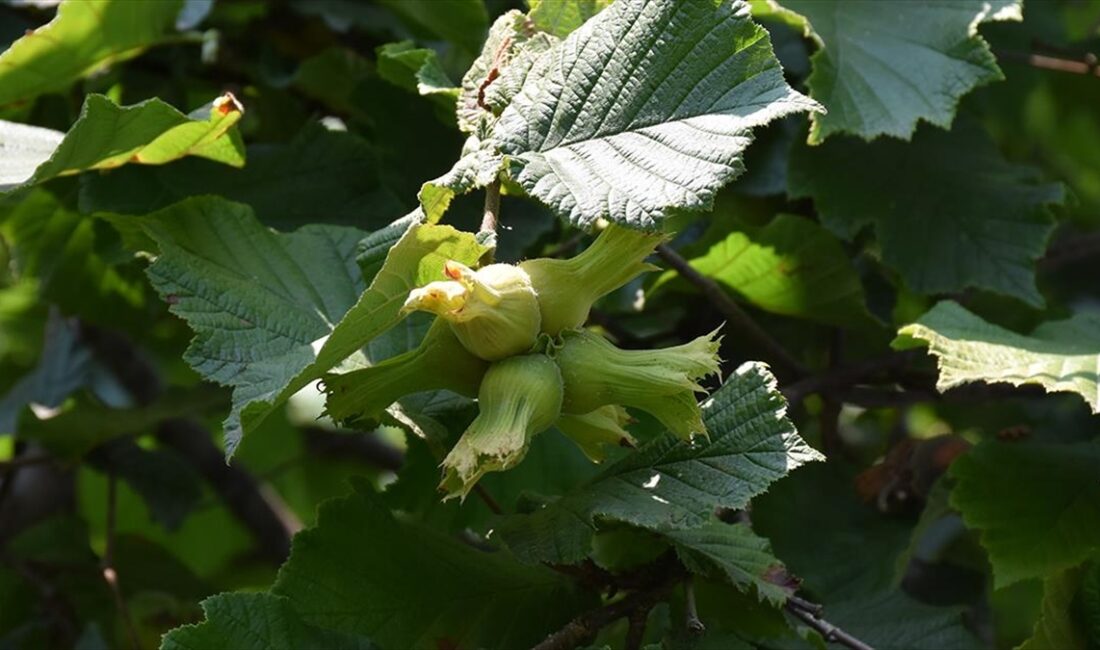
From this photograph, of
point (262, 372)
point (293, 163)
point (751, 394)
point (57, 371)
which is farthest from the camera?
point (57, 371)

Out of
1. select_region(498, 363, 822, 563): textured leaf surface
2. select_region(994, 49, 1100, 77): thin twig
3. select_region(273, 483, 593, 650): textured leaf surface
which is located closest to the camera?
select_region(498, 363, 822, 563): textured leaf surface

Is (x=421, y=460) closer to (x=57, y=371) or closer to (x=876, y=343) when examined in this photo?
(x=876, y=343)

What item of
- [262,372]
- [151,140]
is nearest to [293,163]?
[151,140]

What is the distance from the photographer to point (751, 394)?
103 centimetres

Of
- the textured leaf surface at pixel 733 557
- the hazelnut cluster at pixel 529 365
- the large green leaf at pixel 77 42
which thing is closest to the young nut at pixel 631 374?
the hazelnut cluster at pixel 529 365

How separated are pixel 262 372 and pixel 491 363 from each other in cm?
15

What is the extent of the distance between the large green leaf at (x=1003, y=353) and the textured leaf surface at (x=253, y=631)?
1.72 feet

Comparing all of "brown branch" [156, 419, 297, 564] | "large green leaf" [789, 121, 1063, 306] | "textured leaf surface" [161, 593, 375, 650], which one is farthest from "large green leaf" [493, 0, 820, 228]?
"brown branch" [156, 419, 297, 564]

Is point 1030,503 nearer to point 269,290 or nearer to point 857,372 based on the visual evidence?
point 857,372

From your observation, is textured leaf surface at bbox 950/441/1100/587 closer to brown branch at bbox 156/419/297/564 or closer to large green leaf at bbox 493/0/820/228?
large green leaf at bbox 493/0/820/228

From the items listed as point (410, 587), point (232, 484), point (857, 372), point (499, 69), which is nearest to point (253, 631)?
point (410, 587)

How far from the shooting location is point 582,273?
93cm

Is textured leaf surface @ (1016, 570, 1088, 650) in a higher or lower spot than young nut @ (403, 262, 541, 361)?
lower

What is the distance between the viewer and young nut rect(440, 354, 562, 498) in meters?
0.86
